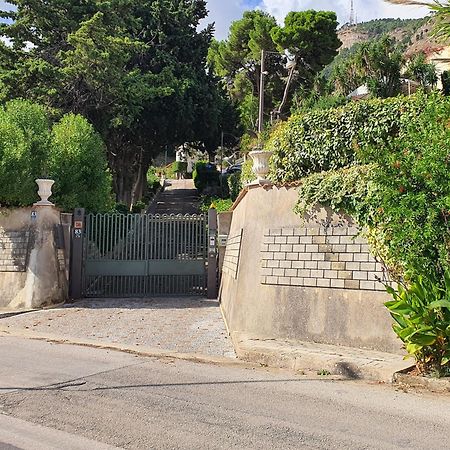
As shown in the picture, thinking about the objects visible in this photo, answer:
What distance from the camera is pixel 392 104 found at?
364 inches

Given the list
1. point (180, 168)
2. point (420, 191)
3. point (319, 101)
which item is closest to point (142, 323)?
point (420, 191)

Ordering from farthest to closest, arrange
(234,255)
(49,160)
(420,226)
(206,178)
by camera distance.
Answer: (206,178)
(49,160)
(234,255)
(420,226)

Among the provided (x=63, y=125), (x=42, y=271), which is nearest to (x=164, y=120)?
(x=63, y=125)

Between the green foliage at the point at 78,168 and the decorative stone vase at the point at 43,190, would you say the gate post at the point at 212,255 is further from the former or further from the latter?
the decorative stone vase at the point at 43,190

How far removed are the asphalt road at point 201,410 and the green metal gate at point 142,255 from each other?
714 cm

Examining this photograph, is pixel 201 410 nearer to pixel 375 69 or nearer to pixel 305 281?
pixel 305 281

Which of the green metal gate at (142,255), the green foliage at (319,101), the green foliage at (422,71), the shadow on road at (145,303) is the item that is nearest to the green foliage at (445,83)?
the green foliage at (422,71)

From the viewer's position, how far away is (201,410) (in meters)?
5.33

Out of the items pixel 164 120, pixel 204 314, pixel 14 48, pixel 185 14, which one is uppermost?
pixel 185 14

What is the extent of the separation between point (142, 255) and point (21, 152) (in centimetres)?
410

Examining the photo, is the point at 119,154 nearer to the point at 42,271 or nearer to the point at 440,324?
the point at 42,271

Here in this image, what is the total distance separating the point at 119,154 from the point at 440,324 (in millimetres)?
27883

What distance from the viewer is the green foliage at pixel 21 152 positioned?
1316 centimetres

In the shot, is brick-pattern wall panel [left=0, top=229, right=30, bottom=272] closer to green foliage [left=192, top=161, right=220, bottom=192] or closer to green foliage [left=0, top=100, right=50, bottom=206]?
green foliage [left=0, top=100, right=50, bottom=206]
